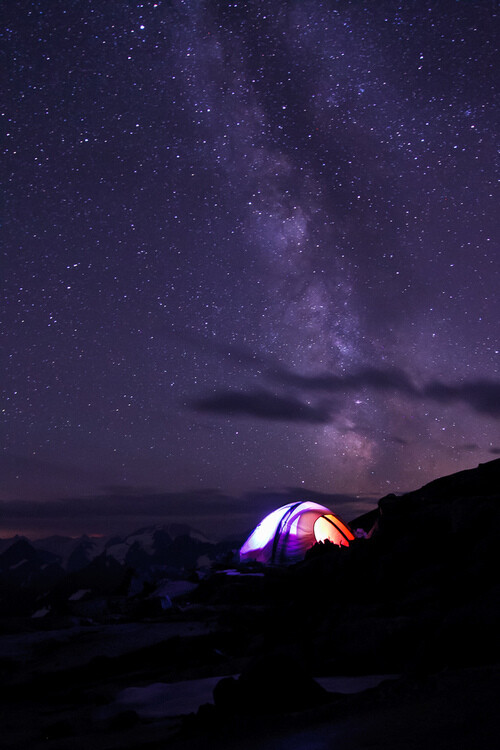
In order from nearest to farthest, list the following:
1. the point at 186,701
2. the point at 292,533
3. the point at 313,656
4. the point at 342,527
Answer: the point at 186,701 < the point at 313,656 < the point at 292,533 < the point at 342,527

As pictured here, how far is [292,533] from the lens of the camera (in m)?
20.6

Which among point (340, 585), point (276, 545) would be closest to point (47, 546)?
point (276, 545)

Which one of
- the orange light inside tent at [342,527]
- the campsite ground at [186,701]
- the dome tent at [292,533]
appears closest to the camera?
the campsite ground at [186,701]

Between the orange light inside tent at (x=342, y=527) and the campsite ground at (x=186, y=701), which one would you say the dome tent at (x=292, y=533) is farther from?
the campsite ground at (x=186, y=701)

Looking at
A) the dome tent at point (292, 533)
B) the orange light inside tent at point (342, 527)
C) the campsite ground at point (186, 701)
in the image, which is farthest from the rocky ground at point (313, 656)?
the orange light inside tent at point (342, 527)

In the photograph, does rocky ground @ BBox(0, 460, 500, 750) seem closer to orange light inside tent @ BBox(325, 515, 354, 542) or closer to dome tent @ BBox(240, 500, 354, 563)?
dome tent @ BBox(240, 500, 354, 563)

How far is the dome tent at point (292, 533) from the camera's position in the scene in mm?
20188

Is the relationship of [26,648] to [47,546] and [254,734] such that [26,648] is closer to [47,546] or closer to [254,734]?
[254,734]

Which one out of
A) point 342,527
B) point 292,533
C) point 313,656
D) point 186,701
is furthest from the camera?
point 342,527

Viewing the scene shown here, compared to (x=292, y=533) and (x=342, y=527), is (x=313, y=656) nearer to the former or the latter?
(x=292, y=533)

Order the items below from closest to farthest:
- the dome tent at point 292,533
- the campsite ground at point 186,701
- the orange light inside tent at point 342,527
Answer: the campsite ground at point 186,701
the dome tent at point 292,533
the orange light inside tent at point 342,527

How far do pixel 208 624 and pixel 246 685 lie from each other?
25.0 feet

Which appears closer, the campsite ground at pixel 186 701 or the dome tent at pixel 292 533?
the campsite ground at pixel 186 701

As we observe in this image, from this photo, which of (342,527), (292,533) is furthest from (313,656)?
(342,527)
